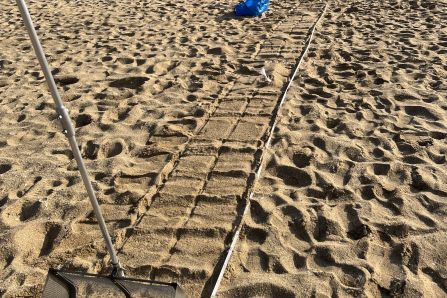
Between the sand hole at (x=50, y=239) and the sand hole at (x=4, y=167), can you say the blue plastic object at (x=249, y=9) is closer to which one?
the sand hole at (x=4, y=167)

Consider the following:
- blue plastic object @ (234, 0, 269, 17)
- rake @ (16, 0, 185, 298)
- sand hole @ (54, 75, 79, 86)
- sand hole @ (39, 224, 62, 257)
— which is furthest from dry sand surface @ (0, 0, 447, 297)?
blue plastic object @ (234, 0, 269, 17)

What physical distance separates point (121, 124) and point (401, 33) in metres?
4.42

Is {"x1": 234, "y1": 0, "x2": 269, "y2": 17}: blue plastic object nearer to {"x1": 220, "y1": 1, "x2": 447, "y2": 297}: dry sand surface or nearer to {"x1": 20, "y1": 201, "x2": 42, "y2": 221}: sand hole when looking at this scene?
{"x1": 220, "y1": 1, "x2": 447, "y2": 297}: dry sand surface

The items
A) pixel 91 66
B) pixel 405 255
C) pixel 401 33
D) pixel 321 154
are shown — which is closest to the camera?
pixel 405 255

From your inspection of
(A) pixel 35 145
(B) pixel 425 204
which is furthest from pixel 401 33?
(A) pixel 35 145

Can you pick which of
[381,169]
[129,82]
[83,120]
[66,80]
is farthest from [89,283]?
[66,80]

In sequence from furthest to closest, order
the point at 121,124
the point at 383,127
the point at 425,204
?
the point at 121,124 → the point at 383,127 → the point at 425,204

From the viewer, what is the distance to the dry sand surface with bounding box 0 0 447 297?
2.70 m

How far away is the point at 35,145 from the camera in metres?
4.12

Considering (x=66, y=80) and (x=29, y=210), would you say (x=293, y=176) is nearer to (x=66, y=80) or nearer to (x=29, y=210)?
(x=29, y=210)

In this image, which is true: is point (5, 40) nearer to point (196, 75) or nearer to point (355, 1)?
point (196, 75)

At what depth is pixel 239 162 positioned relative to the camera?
144 inches

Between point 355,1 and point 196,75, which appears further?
point 355,1

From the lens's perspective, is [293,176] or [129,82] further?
[129,82]
